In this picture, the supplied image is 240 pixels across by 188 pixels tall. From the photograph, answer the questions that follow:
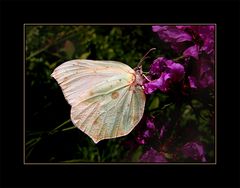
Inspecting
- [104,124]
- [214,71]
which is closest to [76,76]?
[104,124]

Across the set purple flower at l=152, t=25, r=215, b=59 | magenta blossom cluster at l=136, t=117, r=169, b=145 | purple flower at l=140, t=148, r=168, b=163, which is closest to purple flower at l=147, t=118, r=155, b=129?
magenta blossom cluster at l=136, t=117, r=169, b=145

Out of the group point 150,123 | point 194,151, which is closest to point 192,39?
point 150,123

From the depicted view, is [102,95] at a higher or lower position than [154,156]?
higher

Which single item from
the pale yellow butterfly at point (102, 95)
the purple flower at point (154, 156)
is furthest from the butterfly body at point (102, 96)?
the purple flower at point (154, 156)

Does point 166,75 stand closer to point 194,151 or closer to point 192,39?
point 192,39

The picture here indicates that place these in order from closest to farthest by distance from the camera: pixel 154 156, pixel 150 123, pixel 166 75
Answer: pixel 166 75 → pixel 150 123 → pixel 154 156

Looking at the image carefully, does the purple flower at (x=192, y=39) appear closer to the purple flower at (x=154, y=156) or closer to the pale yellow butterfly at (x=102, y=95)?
the pale yellow butterfly at (x=102, y=95)
